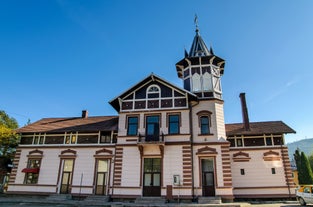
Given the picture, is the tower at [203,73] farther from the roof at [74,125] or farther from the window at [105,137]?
the window at [105,137]

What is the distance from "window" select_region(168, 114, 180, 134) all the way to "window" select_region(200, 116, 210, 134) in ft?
6.95

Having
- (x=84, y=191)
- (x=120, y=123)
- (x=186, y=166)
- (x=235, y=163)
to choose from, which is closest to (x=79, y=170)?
(x=84, y=191)

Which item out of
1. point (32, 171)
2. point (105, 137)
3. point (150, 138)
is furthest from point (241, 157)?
point (32, 171)

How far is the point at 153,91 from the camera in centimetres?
2039

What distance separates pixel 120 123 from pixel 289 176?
52.2ft

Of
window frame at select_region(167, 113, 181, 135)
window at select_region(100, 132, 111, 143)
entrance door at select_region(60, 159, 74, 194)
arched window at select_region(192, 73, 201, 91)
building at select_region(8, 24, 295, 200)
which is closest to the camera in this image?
building at select_region(8, 24, 295, 200)

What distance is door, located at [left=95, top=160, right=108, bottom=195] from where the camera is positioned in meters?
19.6

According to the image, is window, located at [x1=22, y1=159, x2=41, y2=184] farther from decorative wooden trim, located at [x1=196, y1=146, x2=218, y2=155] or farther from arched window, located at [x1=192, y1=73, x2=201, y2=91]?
arched window, located at [x1=192, y1=73, x2=201, y2=91]

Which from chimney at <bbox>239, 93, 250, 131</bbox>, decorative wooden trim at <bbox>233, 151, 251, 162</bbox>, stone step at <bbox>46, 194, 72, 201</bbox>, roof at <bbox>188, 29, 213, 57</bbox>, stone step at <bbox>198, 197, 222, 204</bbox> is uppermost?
roof at <bbox>188, 29, 213, 57</bbox>

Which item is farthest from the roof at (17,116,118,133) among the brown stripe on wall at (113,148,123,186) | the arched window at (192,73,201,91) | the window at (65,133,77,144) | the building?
the arched window at (192,73,201,91)

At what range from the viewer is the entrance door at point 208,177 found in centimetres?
1712

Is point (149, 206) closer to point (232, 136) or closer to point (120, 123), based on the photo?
point (120, 123)

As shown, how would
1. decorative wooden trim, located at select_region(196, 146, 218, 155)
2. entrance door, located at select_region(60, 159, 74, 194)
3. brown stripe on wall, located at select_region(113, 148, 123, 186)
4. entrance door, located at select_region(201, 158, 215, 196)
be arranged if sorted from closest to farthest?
1. entrance door, located at select_region(201, 158, 215, 196)
2. decorative wooden trim, located at select_region(196, 146, 218, 155)
3. brown stripe on wall, located at select_region(113, 148, 123, 186)
4. entrance door, located at select_region(60, 159, 74, 194)

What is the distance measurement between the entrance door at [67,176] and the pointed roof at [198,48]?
1643 cm
